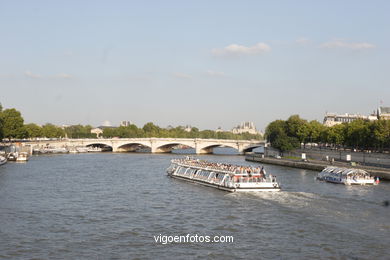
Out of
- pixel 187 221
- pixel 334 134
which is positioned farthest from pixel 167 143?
pixel 187 221

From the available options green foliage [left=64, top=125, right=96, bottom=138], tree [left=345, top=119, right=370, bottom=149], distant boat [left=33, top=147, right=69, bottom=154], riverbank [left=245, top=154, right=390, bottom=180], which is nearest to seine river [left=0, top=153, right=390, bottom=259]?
riverbank [left=245, top=154, right=390, bottom=180]

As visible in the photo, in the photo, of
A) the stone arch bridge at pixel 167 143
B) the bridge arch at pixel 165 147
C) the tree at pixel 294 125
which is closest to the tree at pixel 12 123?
the stone arch bridge at pixel 167 143

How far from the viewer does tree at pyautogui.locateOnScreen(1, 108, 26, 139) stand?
97938 mm

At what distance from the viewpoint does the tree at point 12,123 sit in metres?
97.9

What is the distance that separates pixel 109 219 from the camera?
3062 centimetres

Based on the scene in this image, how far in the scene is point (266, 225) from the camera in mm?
29078

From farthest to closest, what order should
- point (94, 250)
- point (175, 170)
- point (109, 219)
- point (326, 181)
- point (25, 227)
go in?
point (175, 170)
point (326, 181)
point (109, 219)
point (25, 227)
point (94, 250)

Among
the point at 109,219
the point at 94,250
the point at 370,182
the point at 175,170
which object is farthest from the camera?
the point at 175,170

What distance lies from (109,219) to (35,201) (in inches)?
351

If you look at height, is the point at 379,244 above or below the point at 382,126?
below

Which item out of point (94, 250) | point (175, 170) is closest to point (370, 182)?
point (175, 170)

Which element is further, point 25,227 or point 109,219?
point 109,219

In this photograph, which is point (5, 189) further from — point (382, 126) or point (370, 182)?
point (382, 126)

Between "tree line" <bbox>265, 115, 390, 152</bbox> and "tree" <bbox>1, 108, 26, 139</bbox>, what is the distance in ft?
162
